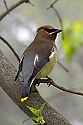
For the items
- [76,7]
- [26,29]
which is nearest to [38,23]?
[26,29]

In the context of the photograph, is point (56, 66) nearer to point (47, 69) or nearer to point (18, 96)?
point (47, 69)

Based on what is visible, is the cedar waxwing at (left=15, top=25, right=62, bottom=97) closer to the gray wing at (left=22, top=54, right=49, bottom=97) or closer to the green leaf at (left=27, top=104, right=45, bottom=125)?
the gray wing at (left=22, top=54, right=49, bottom=97)

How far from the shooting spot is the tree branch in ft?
5.50

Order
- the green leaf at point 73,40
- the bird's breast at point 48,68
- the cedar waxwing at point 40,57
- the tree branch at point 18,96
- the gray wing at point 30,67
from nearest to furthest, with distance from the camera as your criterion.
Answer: the green leaf at point 73,40 → the tree branch at point 18,96 → the gray wing at point 30,67 → the cedar waxwing at point 40,57 → the bird's breast at point 48,68

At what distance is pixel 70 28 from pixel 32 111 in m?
0.33

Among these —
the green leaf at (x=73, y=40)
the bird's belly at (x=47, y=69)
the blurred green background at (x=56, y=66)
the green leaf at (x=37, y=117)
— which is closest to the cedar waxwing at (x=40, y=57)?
the bird's belly at (x=47, y=69)

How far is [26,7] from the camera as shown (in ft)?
20.6

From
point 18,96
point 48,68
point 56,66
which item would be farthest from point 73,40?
point 56,66

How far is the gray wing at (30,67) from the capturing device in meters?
1.90

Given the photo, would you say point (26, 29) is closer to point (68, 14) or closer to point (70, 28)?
point (68, 14)

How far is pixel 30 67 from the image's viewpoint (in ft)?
6.79


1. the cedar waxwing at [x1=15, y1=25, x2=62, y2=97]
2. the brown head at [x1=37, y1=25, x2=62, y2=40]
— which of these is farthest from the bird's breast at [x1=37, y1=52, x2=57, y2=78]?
the brown head at [x1=37, y1=25, x2=62, y2=40]

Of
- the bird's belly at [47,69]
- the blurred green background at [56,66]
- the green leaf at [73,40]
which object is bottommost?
the blurred green background at [56,66]

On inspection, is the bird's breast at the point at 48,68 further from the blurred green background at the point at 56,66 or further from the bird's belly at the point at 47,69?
the blurred green background at the point at 56,66
